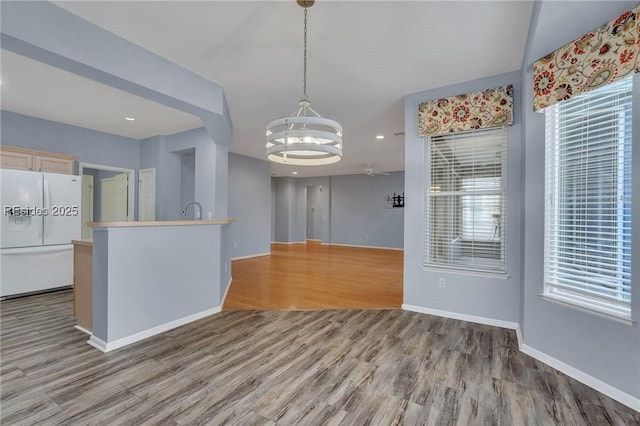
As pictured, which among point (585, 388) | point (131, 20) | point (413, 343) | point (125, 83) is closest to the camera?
point (585, 388)

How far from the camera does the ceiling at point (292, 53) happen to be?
2193 mm

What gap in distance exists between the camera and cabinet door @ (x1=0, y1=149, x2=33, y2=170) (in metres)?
4.09

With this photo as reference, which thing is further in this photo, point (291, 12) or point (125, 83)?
point (125, 83)

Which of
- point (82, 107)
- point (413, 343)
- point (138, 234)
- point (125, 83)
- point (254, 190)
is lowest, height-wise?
point (413, 343)

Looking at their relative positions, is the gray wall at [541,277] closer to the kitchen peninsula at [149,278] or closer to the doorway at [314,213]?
the kitchen peninsula at [149,278]

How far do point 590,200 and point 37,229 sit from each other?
655 cm

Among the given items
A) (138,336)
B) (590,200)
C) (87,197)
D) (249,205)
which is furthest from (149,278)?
(249,205)

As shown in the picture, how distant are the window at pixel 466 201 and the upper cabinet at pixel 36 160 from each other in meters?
5.53

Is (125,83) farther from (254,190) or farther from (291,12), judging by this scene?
(254,190)

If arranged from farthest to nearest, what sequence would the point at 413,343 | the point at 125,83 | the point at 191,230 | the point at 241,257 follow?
the point at 241,257, the point at 191,230, the point at 413,343, the point at 125,83

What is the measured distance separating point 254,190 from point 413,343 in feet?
20.5

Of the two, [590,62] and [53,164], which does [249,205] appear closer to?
[53,164]

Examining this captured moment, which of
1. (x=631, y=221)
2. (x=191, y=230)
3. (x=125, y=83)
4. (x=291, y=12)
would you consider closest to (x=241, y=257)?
(x=191, y=230)

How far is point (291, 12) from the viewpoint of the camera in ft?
7.20
